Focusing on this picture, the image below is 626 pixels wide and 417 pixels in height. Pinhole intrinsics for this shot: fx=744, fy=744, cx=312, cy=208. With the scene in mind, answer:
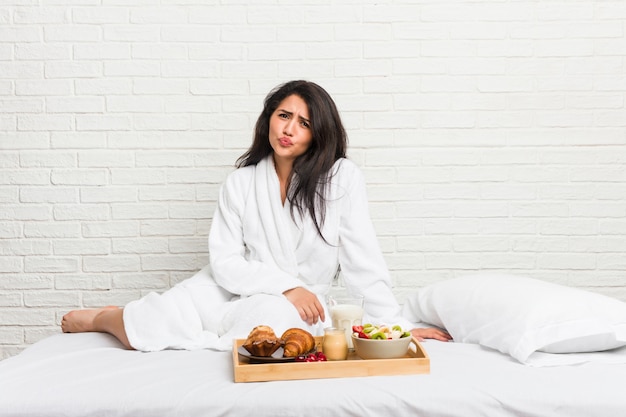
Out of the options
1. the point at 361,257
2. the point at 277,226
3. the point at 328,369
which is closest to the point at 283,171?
the point at 277,226

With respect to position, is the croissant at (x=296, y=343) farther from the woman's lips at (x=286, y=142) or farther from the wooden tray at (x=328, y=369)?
the woman's lips at (x=286, y=142)

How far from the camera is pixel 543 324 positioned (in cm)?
216

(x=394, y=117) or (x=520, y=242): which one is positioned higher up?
(x=394, y=117)

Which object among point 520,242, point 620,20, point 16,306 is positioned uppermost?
point 620,20

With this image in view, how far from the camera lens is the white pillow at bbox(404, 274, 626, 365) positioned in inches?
83.4

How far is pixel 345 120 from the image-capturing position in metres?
3.31

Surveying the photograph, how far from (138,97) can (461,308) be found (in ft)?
5.64

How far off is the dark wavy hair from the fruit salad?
2.27 feet

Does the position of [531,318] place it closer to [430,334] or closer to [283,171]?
[430,334]

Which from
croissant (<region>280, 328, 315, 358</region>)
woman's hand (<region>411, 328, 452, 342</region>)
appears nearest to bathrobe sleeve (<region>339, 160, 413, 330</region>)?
woman's hand (<region>411, 328, 452, 342</region>)

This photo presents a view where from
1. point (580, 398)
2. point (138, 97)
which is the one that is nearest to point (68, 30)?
point (138, 97)

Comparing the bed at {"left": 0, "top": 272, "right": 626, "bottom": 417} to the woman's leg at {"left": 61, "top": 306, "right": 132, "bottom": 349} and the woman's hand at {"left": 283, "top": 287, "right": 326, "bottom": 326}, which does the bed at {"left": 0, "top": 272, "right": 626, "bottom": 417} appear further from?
the woman's hand at {"left": 283, "top": 287, "right": 326, "bottom": 326}

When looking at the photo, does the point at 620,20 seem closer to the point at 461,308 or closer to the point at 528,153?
the point at 528,153

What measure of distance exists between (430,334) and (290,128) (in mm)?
895
